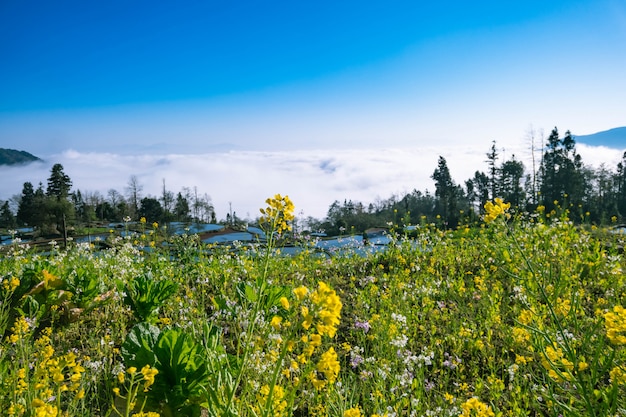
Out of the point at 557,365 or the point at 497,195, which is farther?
the point at 497,195

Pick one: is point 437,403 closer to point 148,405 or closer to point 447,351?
point 447,351

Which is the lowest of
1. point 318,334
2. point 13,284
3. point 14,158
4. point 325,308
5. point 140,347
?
point 140,347

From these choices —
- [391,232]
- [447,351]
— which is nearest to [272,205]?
[447,351]

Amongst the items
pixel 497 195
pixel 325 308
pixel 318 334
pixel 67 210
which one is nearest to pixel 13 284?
pixel 318 334

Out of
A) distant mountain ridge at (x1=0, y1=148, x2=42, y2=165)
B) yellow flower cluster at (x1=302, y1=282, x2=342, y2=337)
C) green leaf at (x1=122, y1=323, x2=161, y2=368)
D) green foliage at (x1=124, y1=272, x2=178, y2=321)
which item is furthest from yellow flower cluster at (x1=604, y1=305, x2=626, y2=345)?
distant mountain ridge at (x1=0, y1=148, x2=42, y2=165)

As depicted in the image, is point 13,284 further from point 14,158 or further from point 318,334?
point 14,158

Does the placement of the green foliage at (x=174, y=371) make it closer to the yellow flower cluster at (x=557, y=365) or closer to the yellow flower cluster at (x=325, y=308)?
the yellow flower cluster at (x=325, y=308)

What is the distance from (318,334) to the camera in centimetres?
178

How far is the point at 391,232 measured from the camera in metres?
6.49

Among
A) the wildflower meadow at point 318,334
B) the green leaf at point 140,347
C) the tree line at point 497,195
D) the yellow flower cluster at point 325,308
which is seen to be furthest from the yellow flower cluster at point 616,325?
the tree line at point 497,195

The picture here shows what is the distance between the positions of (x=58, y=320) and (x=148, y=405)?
1.94m

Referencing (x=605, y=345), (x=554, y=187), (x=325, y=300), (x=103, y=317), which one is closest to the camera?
(x=325, y=300)

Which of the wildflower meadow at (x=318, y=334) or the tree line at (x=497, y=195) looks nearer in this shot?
the wildflower meadow at (x=318, y=334)

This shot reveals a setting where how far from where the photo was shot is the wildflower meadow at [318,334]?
5.20 feet
